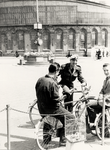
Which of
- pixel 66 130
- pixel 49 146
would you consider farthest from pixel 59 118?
pixel 49 146

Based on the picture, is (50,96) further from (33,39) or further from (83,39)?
(83,39)

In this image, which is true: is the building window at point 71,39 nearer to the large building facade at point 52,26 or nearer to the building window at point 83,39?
the large building facade at point 52,26

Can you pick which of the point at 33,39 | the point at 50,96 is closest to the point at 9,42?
the point at 33,39

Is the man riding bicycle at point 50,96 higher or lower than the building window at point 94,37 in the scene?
lower

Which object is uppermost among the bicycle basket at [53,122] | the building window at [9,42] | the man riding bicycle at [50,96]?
the building window at [9,42]

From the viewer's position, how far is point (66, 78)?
→ 7.25m

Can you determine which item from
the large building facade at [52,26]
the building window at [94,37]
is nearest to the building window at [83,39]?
the large building facade at [52,26]

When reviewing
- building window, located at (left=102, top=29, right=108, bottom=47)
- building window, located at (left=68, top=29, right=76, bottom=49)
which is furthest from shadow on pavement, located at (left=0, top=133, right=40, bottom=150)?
building window, located at (left=102, top=29, right=108, bottom=47)

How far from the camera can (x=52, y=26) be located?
50.8 metres

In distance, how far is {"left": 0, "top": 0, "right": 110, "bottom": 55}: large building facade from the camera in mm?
51062

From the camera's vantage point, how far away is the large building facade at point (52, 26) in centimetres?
5106

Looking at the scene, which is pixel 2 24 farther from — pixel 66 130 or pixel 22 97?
pixel 66 130

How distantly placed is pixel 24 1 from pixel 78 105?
48.4m

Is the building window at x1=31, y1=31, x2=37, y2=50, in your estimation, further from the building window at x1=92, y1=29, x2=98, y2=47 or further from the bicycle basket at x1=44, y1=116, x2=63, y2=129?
the bicycle basket at x1=44, y1=116, x2=63, y2=129
